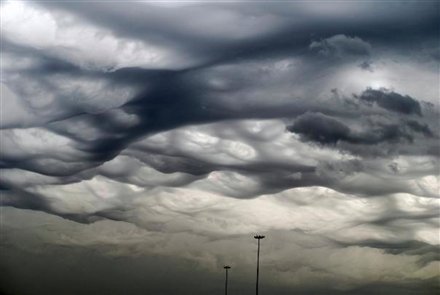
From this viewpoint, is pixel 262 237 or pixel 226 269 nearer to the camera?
pixel 262 237

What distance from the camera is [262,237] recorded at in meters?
91.3

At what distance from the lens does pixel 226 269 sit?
11988 centimetres

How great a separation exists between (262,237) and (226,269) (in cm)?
3239
